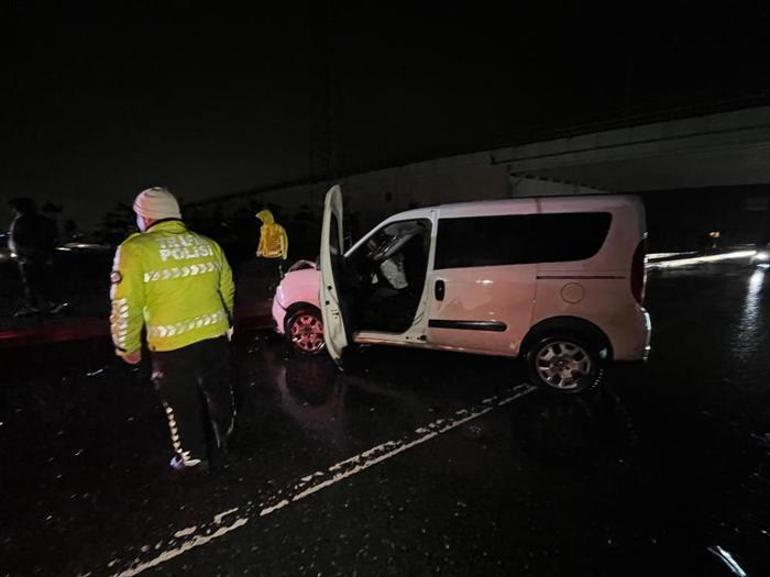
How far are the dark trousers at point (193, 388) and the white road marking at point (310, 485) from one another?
1.99 ft

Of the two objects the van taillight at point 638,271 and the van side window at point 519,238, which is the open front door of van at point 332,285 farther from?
the van taillight at point 638,271

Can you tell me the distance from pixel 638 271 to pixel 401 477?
290cm

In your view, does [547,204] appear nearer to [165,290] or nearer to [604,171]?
[165,290]

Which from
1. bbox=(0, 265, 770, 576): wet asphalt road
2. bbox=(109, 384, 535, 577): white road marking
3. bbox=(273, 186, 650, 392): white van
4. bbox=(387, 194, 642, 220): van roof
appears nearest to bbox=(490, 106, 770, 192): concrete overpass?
bbox=(0, 265, 770, 576): wet asphalt road

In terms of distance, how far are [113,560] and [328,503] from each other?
1177 millimetres

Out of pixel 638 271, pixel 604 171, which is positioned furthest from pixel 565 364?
pixel 604 171

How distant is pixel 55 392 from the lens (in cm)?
445

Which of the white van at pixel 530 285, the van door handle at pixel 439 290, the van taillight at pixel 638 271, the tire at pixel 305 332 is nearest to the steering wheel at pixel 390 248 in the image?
the white van at pixel 530 285

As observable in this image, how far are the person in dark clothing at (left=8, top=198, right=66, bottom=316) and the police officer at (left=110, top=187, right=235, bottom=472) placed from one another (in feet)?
18.4

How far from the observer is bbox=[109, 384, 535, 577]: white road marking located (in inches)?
90.2

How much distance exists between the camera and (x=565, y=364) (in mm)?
4188

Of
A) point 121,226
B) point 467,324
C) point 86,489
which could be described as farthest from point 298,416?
point 121,226

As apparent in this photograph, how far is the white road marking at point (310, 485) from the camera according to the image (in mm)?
2291

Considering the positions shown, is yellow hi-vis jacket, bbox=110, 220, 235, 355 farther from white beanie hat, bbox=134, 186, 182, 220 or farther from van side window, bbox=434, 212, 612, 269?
van side window, bbox=434, 212, 612, 269
